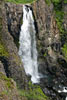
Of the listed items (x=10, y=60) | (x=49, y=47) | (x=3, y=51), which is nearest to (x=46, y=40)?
(x=49, y=47)

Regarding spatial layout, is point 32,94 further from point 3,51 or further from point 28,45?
point 28,45

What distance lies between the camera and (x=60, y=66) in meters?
27.4

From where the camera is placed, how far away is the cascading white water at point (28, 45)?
26594 mm

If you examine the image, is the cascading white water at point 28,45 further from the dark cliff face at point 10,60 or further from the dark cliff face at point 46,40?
the dark cliff face at point 10,60

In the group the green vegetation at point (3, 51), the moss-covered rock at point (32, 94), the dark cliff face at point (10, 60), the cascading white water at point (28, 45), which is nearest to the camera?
the moss-covered rock at point (32, 94)

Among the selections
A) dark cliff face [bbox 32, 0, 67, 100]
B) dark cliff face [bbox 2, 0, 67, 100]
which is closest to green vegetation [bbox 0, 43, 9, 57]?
dark cliff face [bbox 2, 0, 67, 100]

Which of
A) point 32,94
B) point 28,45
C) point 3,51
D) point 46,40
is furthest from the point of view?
point 46,40

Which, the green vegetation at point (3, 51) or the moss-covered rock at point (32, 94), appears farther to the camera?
the green vegetation at point (3, 51)

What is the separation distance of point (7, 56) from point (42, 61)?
11731 millimetres

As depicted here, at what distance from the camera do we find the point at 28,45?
27125 mm

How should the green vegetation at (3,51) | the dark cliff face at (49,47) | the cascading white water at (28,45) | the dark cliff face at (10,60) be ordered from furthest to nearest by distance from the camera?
the dark cliff face at (49,47)
the cascading white water at (28,45)
the green vegetation at (3,51)
the dark cliff face at (10,60)

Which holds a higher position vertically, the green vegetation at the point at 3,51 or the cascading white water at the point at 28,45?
the green vegetation at the point at 3,51

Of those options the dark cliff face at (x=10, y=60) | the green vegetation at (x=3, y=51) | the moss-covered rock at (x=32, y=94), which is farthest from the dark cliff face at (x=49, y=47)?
the green vegetation at (x=3, y=51)

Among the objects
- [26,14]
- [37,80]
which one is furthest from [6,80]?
[26,14]
